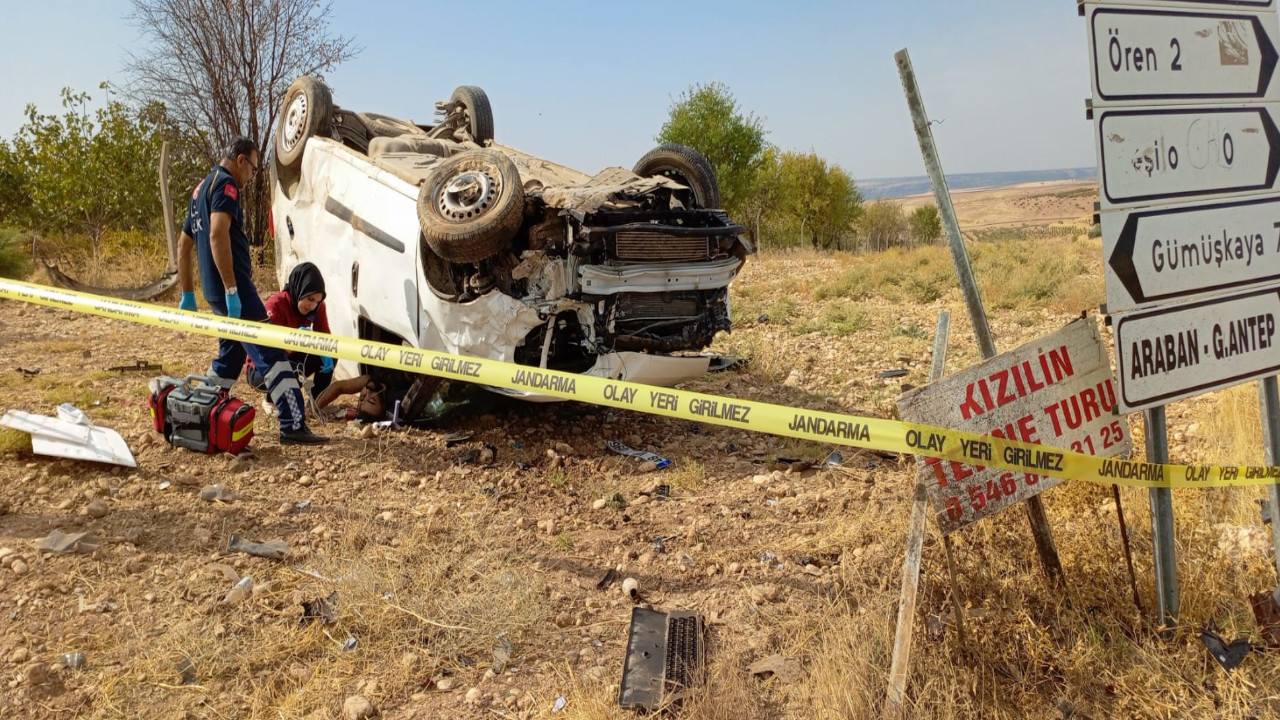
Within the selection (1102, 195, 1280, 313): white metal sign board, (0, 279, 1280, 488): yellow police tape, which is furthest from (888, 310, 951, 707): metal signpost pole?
(1102, 195, 1280, 313): white metal sign board

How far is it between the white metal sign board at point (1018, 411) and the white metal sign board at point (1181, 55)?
2.59 feet

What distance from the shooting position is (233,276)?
5.24 m

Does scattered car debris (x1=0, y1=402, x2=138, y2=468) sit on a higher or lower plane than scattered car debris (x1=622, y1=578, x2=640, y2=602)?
higher

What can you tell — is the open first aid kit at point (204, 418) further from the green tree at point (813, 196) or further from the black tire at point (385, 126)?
the green tree at point (813, 196)

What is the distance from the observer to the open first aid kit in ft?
16.0

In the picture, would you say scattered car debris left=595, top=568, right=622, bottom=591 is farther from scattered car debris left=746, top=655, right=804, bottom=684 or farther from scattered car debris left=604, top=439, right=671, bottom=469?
scattered car debris left=604, top=439, right=671, bottom=469

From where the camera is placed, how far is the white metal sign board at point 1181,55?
255cm

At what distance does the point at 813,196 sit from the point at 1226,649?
40810mm

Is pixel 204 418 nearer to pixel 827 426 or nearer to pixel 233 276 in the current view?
pixel 233 276

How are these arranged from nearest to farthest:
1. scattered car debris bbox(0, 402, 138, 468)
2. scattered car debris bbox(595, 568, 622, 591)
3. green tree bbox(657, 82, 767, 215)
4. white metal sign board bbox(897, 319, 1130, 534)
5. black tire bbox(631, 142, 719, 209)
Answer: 1. white metal sign board bbox(897, 319, 1130, 534)
2. scattered car debris bbox(595, 568, 622, 591)
3. scattered car debris bbox(0, 402, 138, 468)
4. black tire bbox(631, 142, 719, 209)
5. green tree bbox(657, 82, 767, 215)

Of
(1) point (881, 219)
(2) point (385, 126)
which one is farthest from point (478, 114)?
(1) point (881, 219)

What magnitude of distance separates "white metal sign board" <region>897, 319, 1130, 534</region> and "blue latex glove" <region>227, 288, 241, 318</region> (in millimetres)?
4380

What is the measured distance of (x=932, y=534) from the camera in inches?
138

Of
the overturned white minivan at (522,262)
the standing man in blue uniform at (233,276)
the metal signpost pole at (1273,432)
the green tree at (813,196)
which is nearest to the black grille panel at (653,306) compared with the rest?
the overturned white minivan at (522,262)
